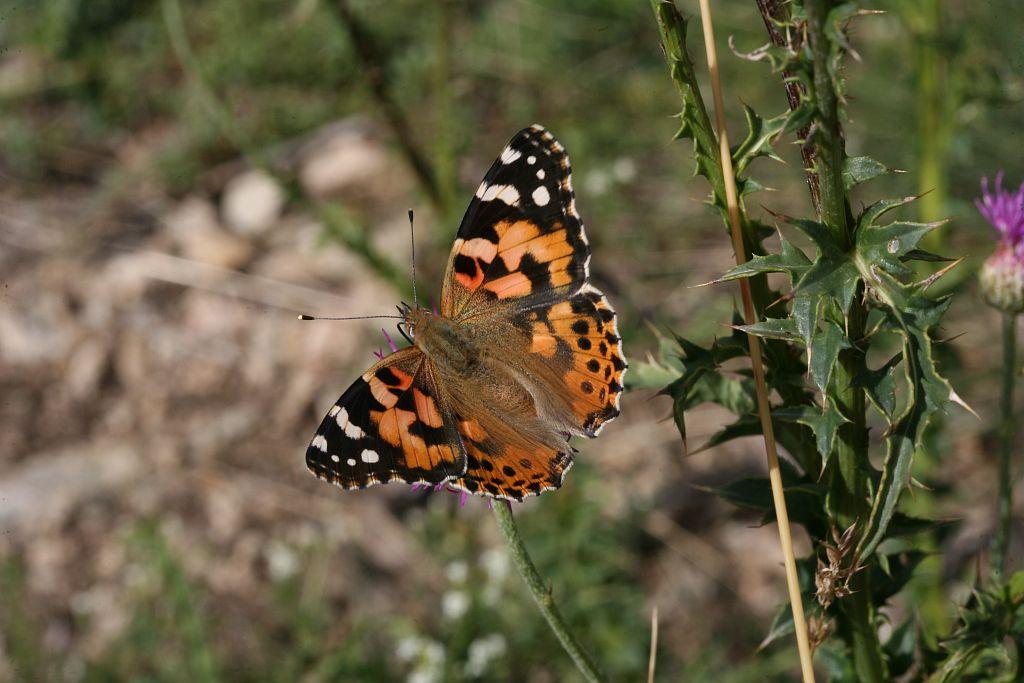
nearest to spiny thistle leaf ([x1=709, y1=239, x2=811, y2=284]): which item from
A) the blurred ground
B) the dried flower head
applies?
the dried flower head

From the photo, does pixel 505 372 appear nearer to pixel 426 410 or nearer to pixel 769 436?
pixel 426 410

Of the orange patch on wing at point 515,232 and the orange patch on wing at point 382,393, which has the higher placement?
the orange patch on wing at point 515,232

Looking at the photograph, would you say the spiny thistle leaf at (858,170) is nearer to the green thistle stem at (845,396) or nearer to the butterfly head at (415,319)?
the green thistle stem at (845,396)

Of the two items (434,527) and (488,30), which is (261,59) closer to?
(488,30)

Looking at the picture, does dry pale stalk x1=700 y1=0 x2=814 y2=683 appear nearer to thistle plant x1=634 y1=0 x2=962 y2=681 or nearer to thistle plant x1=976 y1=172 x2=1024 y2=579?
thistle plant x1=634 y1=0 x2=962 y2=681

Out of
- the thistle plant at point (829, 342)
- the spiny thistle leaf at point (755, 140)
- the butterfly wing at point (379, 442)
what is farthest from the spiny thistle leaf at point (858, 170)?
the butterfly wing at point (379, 442)

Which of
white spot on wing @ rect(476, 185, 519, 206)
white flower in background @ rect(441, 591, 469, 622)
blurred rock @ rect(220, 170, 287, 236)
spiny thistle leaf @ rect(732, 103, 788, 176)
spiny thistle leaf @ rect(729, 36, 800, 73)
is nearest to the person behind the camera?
spiny thistle leaf @ rect(729, 36, 800, 73)

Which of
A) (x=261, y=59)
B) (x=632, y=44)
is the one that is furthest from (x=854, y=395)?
(x=261, y=59)
